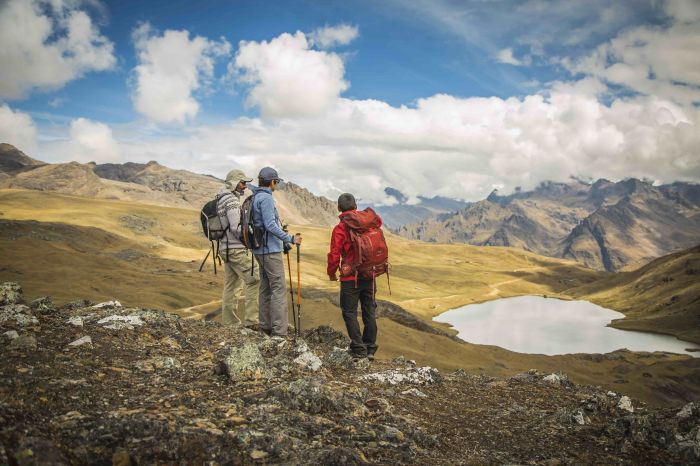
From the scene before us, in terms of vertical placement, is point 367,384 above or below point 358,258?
below

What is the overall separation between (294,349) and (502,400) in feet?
18.4

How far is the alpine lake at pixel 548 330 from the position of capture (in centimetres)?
8644

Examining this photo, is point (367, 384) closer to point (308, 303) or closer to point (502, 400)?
point (502, 400)

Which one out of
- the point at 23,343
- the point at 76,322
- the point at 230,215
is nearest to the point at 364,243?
the point at 230,215

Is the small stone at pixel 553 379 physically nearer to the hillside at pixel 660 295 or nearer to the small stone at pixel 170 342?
the small stone at pixel 170 342

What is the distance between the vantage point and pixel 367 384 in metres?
10.6

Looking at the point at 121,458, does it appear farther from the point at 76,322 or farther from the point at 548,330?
the point at 548,330

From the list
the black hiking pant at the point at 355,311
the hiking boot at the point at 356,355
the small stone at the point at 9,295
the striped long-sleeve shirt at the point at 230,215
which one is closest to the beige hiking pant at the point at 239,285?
the striped long-sleeve shirt at the point at 230,215

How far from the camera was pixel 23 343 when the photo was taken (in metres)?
8.40

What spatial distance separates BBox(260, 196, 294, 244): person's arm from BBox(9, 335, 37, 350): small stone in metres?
5.77

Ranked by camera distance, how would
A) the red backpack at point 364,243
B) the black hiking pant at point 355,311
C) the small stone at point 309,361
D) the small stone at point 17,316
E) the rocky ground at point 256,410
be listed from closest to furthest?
the rocky ground at point 256,410
the small stone at point 17,316
the small stone at point 309,361
the red backpack at point 364,243
the black hiking pant at point 355,311

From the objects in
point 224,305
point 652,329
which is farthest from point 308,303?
point 652,329

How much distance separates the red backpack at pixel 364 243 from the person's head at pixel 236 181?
3818 mm

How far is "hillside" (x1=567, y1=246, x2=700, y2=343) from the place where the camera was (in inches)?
4428
